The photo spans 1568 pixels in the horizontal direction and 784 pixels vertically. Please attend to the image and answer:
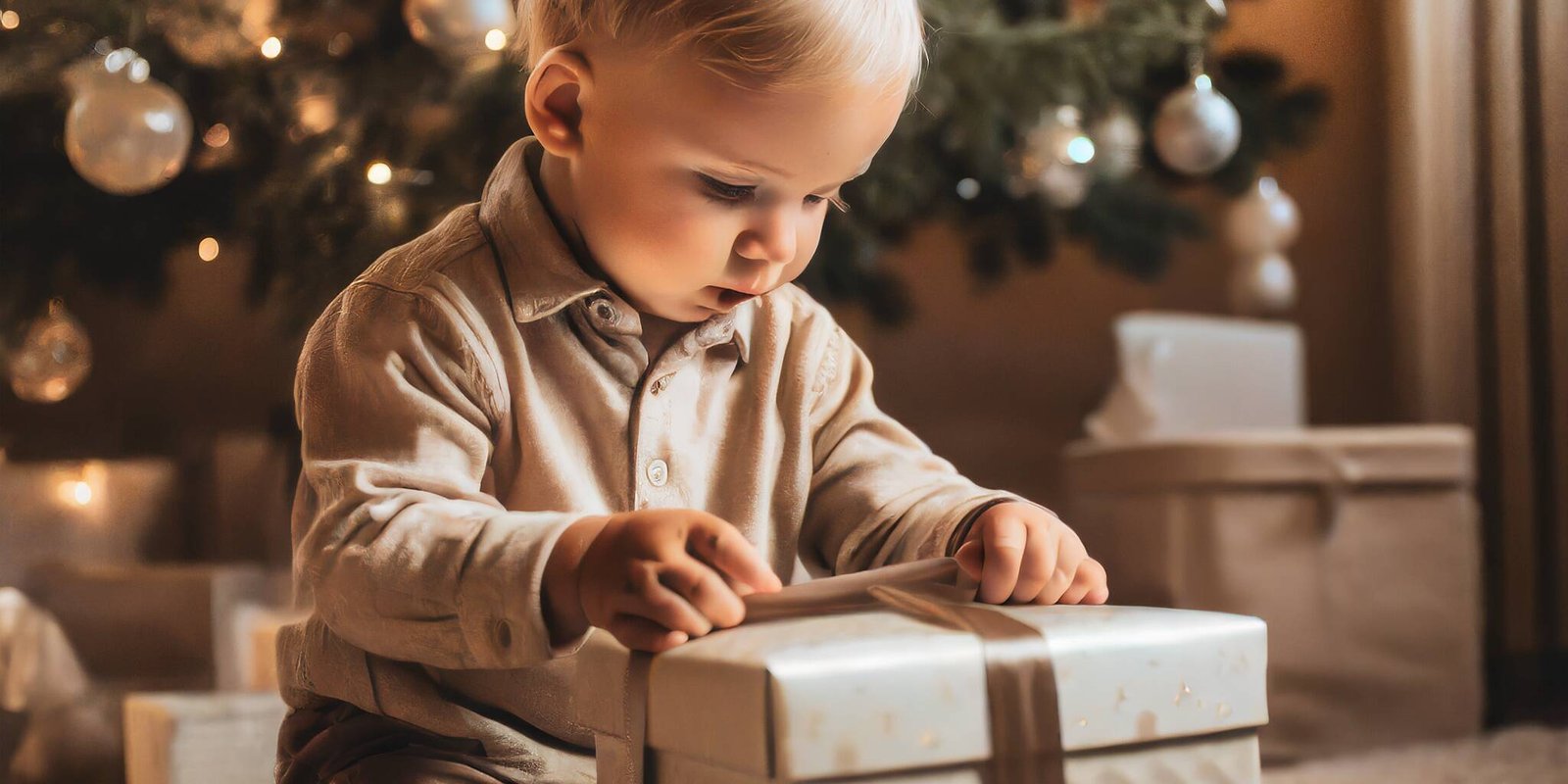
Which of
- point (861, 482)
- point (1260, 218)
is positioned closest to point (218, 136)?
point (861, 482)

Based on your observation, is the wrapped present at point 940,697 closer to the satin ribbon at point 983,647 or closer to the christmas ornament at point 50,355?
the satin ribbon at point 983,647

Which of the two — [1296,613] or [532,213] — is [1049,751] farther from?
[1296,613]

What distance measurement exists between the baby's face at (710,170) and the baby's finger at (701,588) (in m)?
0.14

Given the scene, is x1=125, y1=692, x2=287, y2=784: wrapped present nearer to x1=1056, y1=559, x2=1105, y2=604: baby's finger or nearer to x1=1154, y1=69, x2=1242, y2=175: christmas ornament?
x1=1056, y1=559, x2=1105, y2=604: baby's finger

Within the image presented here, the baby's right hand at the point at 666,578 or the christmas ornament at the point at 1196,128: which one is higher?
the christmas ornament at the point at 1196,128

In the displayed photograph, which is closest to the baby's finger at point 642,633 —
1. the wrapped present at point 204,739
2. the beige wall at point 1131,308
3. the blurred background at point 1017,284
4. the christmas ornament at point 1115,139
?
the wrapped present at point 204,739

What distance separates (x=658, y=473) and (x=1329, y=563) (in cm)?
107

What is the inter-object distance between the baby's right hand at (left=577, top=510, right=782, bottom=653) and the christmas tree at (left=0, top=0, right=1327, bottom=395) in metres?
0.80

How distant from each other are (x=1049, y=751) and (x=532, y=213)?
303 millimetres

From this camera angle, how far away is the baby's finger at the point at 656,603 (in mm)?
395

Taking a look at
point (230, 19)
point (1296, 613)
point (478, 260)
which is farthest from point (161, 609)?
point (1296, 613)

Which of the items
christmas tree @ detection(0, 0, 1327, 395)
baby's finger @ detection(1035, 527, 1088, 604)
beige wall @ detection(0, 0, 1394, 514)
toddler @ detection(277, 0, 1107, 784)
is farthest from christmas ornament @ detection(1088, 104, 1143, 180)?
baby's finger @ detection(1035, 527, 1088, 604)

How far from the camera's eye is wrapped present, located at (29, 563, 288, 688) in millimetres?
1288

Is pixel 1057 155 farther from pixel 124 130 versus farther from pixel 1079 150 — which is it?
pixel 124 130
